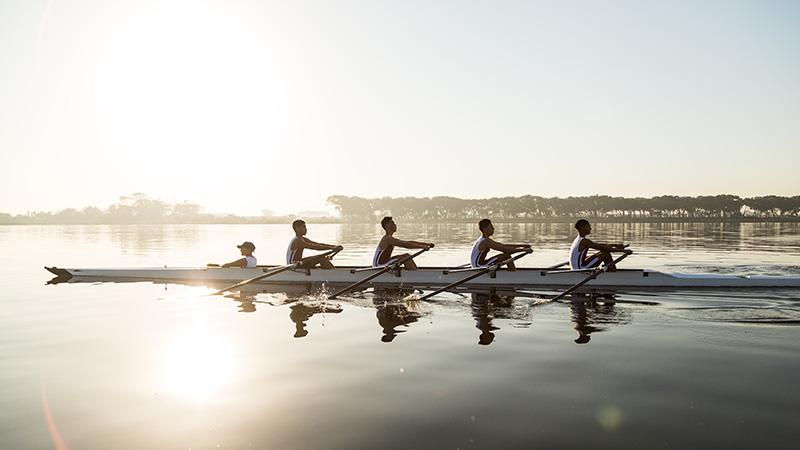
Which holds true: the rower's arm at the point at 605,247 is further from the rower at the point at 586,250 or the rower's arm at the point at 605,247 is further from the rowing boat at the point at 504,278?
the rowing boat at the point at 504,278

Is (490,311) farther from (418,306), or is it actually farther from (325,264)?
(325,264)

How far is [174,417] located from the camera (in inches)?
230

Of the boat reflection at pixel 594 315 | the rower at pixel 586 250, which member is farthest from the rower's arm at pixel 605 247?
the boat reflection at pixel 594 315

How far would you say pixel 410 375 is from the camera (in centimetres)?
724

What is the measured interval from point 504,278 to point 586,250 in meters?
2.35

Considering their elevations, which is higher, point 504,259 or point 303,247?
point 303,247

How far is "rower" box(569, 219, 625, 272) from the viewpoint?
14398mm

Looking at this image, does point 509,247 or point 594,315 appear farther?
point 509,247

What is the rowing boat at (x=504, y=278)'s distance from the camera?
14.5 metres

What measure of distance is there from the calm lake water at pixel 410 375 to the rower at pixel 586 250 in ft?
5.27

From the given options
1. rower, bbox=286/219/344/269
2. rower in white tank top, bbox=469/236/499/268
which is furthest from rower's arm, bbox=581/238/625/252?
rower, bbox=286/219/344/269

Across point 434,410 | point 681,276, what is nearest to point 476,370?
point 434,410

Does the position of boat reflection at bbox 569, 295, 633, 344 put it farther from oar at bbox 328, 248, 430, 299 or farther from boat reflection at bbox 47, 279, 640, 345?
oar at bbox 328, 248, 430, 299

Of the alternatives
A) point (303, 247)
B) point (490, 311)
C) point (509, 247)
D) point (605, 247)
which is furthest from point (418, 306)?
point (605, 247)
